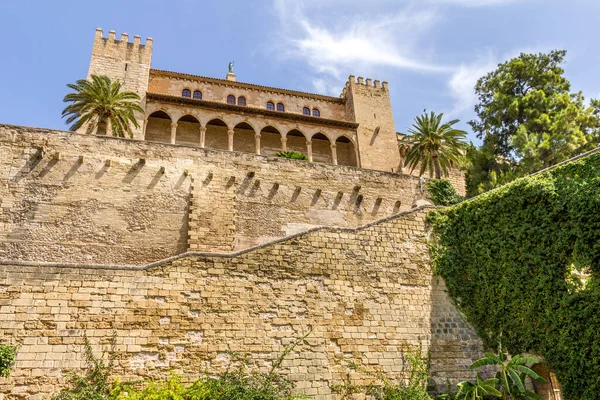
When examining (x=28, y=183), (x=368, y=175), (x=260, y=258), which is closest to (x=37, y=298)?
(x=260, y=258)

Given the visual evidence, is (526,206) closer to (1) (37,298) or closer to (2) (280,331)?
(2) (280,331)

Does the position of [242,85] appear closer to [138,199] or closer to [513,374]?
[138,199]

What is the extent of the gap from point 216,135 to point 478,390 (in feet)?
71.5

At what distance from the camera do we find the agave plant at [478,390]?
10500 millimetres

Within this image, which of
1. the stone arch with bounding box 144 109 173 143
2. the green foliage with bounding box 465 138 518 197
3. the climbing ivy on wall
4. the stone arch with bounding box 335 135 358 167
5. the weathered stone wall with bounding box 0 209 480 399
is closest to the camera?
the weathered stone wall with bounding box 0 209 480 399

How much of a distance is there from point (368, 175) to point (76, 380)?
1373 centimetres

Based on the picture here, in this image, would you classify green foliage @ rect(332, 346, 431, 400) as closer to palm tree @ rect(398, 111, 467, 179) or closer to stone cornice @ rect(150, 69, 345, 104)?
palm tree @ rect(398, 111, 467, 179)

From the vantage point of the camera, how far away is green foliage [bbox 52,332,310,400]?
28.3ft

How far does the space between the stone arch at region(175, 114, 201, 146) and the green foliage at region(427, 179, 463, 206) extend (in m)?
14.8

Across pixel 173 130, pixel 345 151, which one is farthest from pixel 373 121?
pixel 173 130

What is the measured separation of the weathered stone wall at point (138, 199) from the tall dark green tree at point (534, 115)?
1104 centimetres

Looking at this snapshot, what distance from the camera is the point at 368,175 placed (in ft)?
62.8

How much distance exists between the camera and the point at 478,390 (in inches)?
421

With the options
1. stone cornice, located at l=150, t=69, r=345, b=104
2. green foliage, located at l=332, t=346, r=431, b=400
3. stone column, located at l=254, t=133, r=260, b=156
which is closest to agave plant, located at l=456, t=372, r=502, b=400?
green foliage, located at l=332, t=346, r=431, b=400
